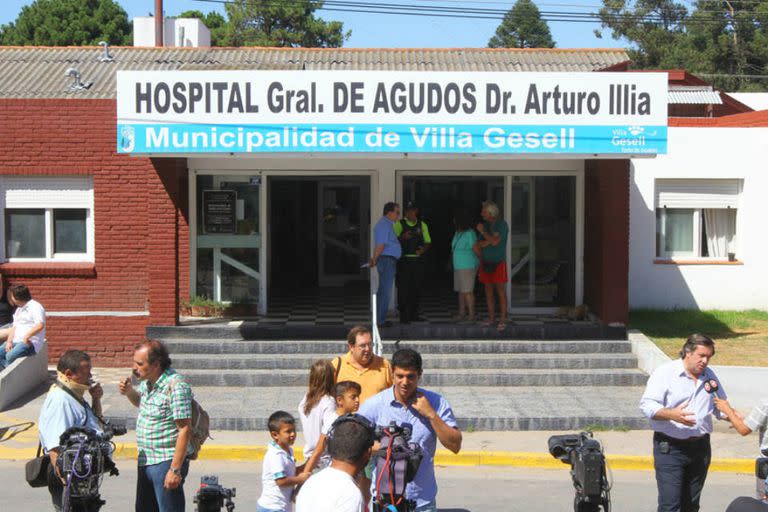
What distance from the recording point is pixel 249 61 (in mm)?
19328

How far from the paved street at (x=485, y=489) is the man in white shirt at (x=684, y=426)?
197 cm

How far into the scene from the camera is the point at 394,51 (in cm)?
2005

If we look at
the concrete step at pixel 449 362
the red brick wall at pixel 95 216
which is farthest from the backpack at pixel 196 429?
the red brick wall at pixel 95 216

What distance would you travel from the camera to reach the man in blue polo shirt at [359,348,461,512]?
6152 mm

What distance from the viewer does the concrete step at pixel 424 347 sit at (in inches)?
561

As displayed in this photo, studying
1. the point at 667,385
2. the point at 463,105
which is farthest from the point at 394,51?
the point at 667,385

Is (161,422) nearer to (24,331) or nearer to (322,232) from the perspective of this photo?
(24,331)

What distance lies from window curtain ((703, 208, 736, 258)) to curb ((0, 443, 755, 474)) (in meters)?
8.39

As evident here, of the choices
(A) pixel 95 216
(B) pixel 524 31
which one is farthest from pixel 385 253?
(B) pixel 524 31

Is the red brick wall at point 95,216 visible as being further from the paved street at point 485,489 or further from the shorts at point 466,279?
the paved street at point 485,489

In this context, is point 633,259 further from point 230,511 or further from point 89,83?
point 230,511

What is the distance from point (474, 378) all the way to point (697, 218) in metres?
6.87

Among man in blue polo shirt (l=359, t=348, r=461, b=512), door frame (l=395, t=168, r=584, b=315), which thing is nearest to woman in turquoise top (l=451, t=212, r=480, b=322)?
door frame (l=395, t=168, r=584, b=315)

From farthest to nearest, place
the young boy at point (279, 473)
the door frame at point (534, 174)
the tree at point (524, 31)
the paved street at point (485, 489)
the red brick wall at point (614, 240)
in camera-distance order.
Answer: the tree at point (524, 31)
the door frame at point (534, 174)
the red brick wall at point (614, 240)
the paved street at point (485, 489)
the young boy at point (279, 473)
